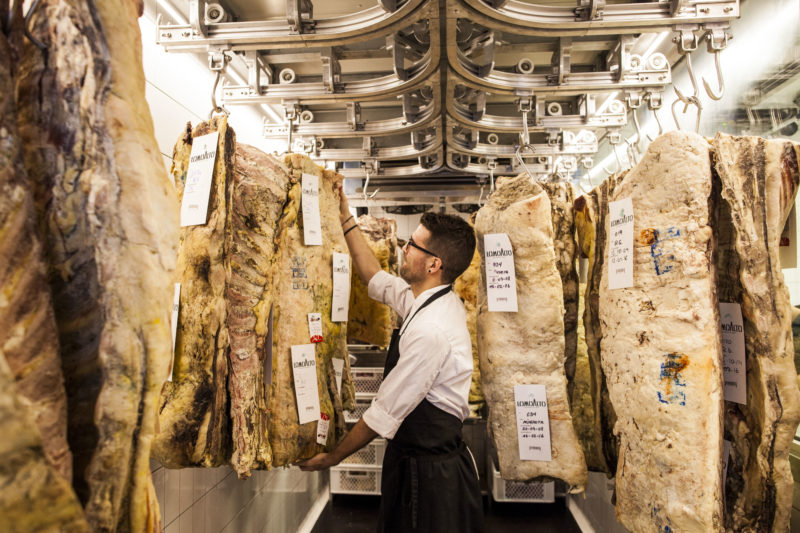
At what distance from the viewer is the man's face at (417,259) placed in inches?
103

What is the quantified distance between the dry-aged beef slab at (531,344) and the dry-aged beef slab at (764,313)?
65cm

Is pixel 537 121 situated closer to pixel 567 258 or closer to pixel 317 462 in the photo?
pixel 567 258

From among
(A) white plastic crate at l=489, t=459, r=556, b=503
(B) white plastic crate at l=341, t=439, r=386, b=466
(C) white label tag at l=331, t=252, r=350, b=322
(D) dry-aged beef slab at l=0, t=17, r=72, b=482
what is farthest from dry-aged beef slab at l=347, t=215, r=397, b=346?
(A) white plastic crate at l=489, t=459, r=556, b=503

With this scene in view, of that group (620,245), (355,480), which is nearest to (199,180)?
(620,245)

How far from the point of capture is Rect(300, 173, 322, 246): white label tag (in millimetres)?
2023

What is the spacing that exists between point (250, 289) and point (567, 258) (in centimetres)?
156

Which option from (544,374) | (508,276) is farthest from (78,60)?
(544,374)

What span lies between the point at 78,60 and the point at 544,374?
77.7 inches

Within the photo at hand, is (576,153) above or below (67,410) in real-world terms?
above

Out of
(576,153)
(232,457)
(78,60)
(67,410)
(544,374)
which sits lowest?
(232,457)

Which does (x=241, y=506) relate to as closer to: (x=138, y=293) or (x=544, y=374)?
(x=544, y=374)

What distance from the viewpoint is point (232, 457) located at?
5.17 ft

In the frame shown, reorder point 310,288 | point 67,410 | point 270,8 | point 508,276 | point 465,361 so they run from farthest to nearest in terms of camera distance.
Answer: point 270,8 < point 465,361 < point 508,276 < point 310,288 < point 67,410

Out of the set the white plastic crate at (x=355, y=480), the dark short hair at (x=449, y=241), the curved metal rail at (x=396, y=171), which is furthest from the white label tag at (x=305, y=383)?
the white plastic crate at (x=355, y=480)
